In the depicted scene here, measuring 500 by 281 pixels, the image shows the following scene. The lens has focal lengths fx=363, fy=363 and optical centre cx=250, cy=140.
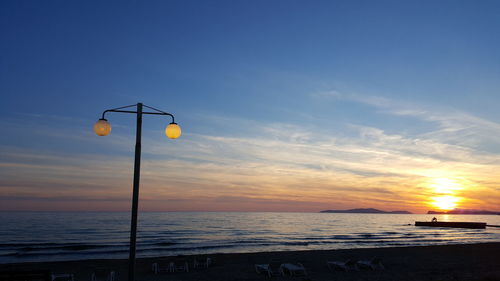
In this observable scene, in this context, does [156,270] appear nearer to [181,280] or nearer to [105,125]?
[181,280]

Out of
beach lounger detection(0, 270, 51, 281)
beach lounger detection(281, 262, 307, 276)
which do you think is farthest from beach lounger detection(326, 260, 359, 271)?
beach lounger detection(0, 270, 51, 281)

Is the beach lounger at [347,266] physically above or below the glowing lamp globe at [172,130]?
below

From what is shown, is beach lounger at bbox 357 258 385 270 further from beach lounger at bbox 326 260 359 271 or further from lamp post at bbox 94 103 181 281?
lamp post at bbox 94 103 181 281

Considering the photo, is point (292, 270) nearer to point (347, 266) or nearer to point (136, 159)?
point (347, 266)

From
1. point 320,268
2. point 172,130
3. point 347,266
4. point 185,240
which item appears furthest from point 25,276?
point 185,240

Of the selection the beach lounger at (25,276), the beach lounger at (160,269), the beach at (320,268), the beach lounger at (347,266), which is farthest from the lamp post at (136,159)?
the beach lounger at (347,266)

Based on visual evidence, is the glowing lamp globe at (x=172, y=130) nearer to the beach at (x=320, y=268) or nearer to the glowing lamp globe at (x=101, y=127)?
the glowing lamp globe at (x=101, y=127)

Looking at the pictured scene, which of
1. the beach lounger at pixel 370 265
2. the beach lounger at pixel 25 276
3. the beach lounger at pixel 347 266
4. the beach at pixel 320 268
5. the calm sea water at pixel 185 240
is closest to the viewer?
the beach lounger at pixel 25 276

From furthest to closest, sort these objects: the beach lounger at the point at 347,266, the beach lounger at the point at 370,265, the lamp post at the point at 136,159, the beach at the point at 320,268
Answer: the beach lounger at the point at 370,265, the beach lounger at the point at 347,266, the beach at the point at 320,268, the lamp post at the point at 136,159

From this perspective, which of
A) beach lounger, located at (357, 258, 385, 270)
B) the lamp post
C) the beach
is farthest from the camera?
beach lounger, located at (357, 258, 385, 270)

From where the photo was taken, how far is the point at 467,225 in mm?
94125

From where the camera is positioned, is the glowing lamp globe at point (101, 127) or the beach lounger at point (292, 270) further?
the beach lounger at point (292, 270)

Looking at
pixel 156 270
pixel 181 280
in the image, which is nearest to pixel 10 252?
pixel 156 270

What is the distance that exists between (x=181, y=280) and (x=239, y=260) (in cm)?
826
